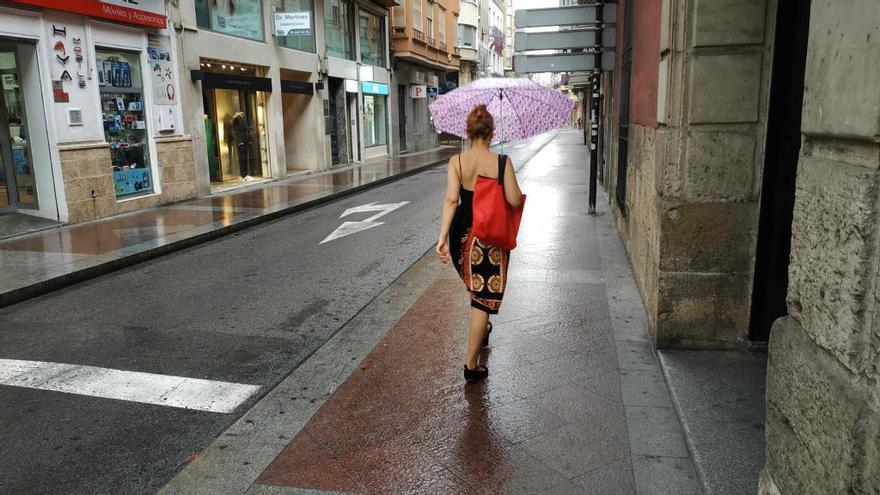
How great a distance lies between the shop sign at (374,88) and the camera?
25156mm

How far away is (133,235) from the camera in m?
9.92

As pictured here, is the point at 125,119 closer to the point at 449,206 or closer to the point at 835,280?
the point at 449,206

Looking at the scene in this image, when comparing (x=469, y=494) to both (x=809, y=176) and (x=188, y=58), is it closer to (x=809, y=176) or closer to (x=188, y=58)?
(x=809, y=176)

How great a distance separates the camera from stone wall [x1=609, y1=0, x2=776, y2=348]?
404 cm

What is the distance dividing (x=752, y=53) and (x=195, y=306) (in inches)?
211

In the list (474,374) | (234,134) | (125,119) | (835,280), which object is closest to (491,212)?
(474,374)

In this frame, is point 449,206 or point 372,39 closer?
point 449,206

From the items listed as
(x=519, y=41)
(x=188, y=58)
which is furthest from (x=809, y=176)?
(x=188, y=58)

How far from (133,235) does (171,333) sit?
502cm

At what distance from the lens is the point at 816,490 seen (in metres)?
1.81

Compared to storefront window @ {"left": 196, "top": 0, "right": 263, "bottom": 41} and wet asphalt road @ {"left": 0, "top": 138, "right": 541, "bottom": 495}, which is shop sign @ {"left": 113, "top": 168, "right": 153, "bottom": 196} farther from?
storefront window @ {"left": 196, "top": 0, "right": 263, "bottom": 41}

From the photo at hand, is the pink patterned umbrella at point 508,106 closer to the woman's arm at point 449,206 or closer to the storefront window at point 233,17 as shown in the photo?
the woman's arm at point 449,206

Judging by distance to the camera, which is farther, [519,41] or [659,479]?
[519,41]

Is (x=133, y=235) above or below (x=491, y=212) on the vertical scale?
below
